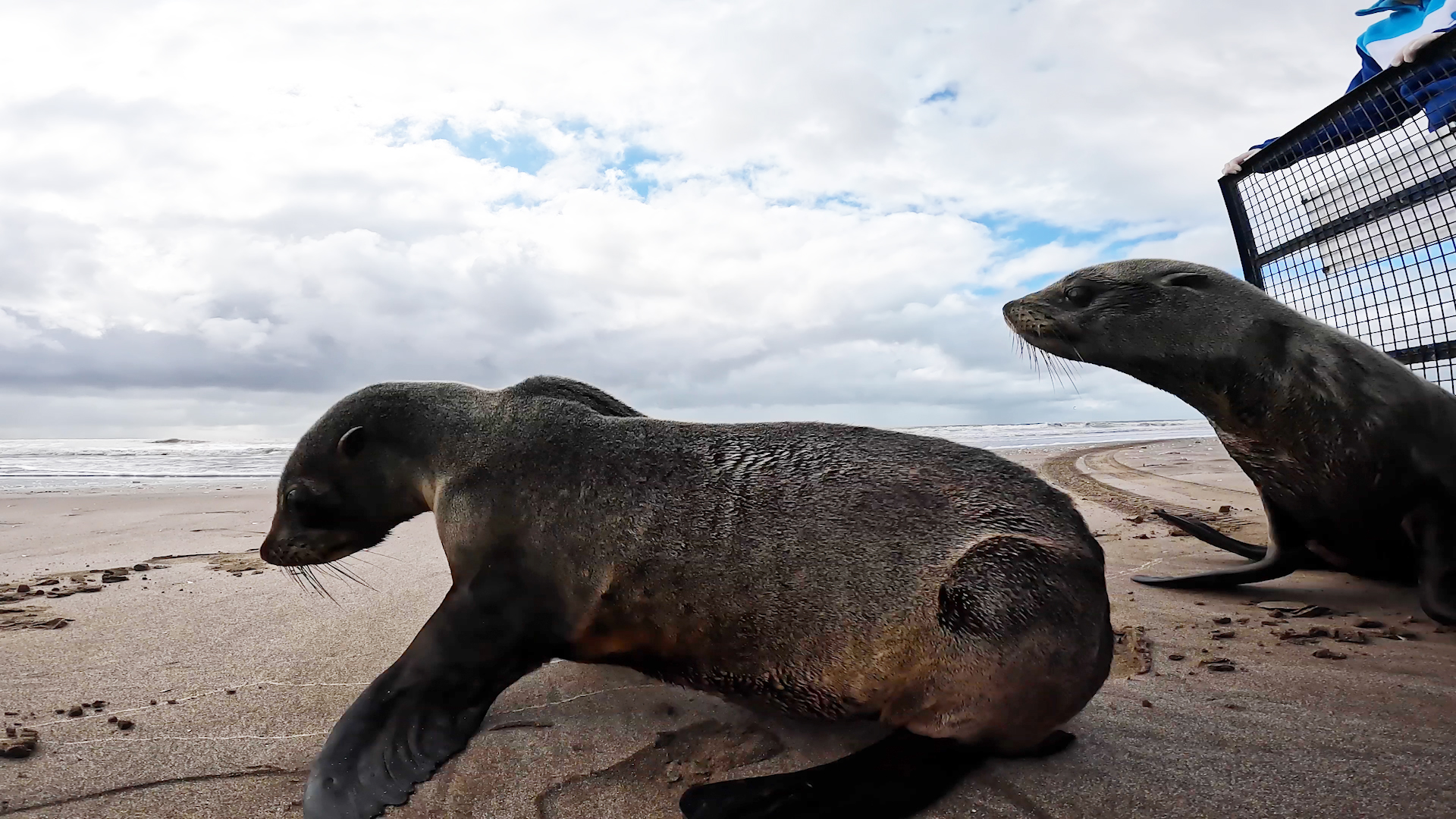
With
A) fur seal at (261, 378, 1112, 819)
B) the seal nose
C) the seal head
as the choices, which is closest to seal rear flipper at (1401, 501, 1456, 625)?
fur seal at (261, 378, 1112, 819)

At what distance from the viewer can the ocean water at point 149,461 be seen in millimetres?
14586

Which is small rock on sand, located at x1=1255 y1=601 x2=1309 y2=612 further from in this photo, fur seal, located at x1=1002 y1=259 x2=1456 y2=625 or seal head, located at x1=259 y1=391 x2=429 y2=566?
seal head, located at x1=259 y1=391 x2=429 y2=566

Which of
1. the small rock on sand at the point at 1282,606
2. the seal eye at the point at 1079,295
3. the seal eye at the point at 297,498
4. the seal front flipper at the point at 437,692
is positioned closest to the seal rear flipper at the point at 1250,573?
the small rock on sand at the point at 1282,606

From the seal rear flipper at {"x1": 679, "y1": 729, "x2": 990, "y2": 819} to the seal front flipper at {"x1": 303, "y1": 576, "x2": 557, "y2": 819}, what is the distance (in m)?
0.67

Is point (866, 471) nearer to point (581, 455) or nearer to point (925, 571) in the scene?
point (925, 571)

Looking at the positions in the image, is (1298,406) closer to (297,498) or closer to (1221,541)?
(1221,541)

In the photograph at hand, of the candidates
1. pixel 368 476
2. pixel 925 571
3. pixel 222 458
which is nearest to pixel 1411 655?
pixel 925 571

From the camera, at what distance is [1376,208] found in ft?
15.3

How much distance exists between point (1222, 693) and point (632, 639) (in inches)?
72.5

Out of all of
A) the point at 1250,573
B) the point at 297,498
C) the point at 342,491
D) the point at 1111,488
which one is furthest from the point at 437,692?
the point at 1111,488

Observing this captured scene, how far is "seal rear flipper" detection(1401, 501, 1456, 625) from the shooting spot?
3445mm

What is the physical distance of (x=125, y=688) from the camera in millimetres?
2926

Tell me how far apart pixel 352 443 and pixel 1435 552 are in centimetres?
422

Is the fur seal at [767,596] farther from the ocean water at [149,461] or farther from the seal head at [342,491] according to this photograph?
the ocean water at [149,461]
